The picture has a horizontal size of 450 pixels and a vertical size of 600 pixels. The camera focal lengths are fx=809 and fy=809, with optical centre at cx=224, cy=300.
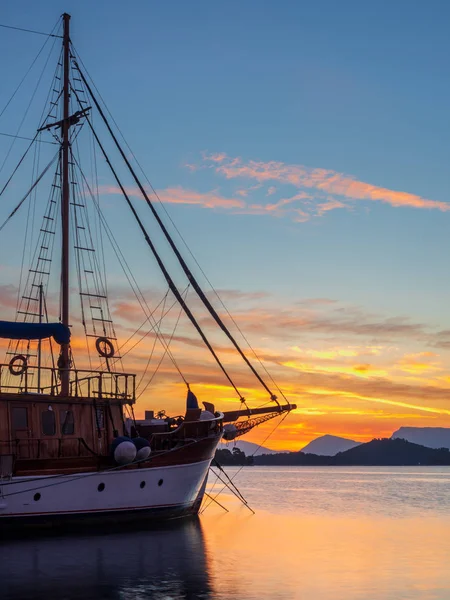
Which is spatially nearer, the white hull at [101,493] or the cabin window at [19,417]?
the white hull at [101,493]

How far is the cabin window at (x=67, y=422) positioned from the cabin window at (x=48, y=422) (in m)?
0.35

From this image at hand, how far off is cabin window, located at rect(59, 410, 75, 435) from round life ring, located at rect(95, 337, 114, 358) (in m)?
3.21

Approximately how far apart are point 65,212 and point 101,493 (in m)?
12.5

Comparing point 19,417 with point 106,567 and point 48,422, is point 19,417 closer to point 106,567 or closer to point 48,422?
point 48,422

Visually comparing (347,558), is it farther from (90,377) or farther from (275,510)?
(275,510)

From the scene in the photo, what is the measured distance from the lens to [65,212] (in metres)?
35.9

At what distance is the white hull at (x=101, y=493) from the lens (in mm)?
28938

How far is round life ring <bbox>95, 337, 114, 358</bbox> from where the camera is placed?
33.9 meters

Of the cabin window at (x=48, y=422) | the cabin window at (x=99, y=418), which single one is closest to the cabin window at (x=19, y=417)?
the cabin window at (x=48, y=422)

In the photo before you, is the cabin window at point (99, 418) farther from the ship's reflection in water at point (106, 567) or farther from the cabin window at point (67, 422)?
the ship's reflection in water at point (106, 567)

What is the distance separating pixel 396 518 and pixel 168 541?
986 inches

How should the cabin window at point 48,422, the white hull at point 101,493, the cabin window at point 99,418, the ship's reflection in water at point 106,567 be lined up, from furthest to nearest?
the cabin window at point 99,418, the cabin window at point 48,422, the white hull at point 101,493, the ship's reflection in water at point 106,567

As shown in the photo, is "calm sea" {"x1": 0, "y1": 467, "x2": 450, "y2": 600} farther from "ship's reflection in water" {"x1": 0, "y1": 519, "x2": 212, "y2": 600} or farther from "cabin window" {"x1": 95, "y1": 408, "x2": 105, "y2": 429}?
"cabin window" {"x1": 95, "y1": 408, "x2": 105, "y2": 429}

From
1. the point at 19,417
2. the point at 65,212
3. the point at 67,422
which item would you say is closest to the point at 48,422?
the point at 67,422
